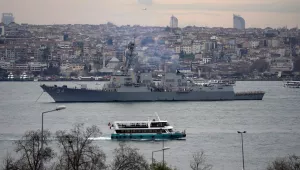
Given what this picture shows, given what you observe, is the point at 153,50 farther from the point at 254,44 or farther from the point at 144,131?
the point at 144,131

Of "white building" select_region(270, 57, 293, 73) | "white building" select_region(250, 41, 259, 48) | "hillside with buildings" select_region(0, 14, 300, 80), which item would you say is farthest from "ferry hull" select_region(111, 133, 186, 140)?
"white building" select_region(250, 41, 259, 48)

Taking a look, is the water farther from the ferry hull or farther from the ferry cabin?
the ferry cabin

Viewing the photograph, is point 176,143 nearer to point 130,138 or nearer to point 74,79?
point 130,138

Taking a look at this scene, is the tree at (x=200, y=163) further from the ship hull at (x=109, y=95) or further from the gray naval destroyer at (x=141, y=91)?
the gray naval destroyer at (x=141, y=91)

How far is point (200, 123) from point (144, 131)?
644 cm

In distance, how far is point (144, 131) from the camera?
33.4 meters

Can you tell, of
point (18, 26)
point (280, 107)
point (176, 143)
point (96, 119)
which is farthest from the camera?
point (18, 26)

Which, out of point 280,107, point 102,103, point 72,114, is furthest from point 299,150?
point 102,103

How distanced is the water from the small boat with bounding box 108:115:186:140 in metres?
0.45

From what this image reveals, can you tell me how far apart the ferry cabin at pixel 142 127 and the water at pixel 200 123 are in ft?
2.08

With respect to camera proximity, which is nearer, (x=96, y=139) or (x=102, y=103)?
(x=96, y=139)

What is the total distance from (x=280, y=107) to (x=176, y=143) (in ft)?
65.8

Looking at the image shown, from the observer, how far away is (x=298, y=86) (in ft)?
275

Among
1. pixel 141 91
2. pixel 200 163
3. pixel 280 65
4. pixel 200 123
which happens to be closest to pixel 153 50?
pixel 280 65
